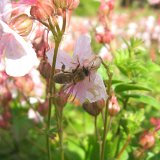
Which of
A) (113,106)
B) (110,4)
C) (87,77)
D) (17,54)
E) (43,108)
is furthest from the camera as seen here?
(110,4)

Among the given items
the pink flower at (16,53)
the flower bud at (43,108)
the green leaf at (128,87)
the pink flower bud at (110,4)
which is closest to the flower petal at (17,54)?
the pink flower at (16,53)

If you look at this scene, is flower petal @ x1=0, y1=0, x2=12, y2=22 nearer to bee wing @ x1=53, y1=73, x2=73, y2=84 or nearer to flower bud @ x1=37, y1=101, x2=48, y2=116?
bee wing @ x1=53, y1=73, x2=73, y2=84

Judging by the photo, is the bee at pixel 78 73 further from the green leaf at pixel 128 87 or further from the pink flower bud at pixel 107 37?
→ the pink flower bud at pixel 107 37

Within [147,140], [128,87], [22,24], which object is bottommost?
[147,140]

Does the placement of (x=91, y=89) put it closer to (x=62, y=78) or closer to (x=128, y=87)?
(x=62, y=78)

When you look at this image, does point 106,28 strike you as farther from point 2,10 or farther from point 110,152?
point 2,10

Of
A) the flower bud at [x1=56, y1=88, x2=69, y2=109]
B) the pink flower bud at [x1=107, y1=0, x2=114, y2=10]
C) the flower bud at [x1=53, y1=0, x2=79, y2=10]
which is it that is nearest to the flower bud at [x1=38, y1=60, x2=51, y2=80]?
the flower bud at [x1=56, y1=88, x2=69, y2=109]

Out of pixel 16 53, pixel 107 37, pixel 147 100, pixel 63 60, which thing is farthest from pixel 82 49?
pixel 107 37

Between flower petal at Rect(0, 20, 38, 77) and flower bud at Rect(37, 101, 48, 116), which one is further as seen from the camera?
flower bud at Rect(37, 101, 48, 116)

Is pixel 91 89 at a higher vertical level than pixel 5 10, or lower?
lower
